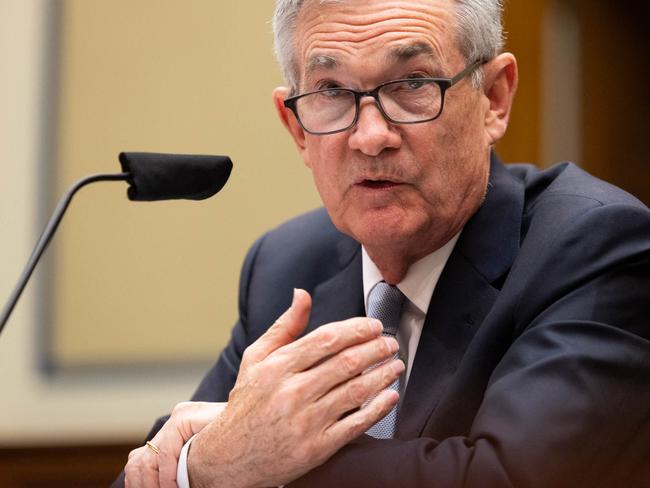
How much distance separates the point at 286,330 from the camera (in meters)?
1.74

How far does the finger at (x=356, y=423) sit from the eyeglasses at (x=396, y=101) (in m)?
0.54

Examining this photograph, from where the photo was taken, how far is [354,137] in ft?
6.04

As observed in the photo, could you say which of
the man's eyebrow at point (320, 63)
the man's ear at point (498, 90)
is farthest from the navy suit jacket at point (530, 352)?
the man's eyebrow at point (320, 63)

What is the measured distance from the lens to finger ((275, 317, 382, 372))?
1.63 meters

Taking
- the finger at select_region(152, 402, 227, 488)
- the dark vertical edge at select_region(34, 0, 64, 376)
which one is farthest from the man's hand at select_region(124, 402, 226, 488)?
the dark vertical edge at select_region(34, 0, 64, 376)

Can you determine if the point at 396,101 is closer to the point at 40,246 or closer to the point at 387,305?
the point at 387,305

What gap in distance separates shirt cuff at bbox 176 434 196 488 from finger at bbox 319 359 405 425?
308 mm

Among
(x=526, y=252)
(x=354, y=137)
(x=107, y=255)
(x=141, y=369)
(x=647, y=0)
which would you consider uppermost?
(x=647, y=0)

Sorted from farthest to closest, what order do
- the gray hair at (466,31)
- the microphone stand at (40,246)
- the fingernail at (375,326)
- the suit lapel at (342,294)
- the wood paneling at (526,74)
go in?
the wood paneling at (526,74)
the suit lapel at (342,294)
the gray hair at (466,31)
the fingernail at (375,326)
the microphone stand at (40,246)

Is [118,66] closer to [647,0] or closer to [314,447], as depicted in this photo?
[647,0]

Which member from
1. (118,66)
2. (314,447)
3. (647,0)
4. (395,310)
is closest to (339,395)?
(314,447)

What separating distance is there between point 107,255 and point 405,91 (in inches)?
83.9

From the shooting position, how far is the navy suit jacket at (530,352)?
5.12 feet

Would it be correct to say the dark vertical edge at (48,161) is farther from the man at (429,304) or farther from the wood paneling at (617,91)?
the wood paneling at (617,91)
